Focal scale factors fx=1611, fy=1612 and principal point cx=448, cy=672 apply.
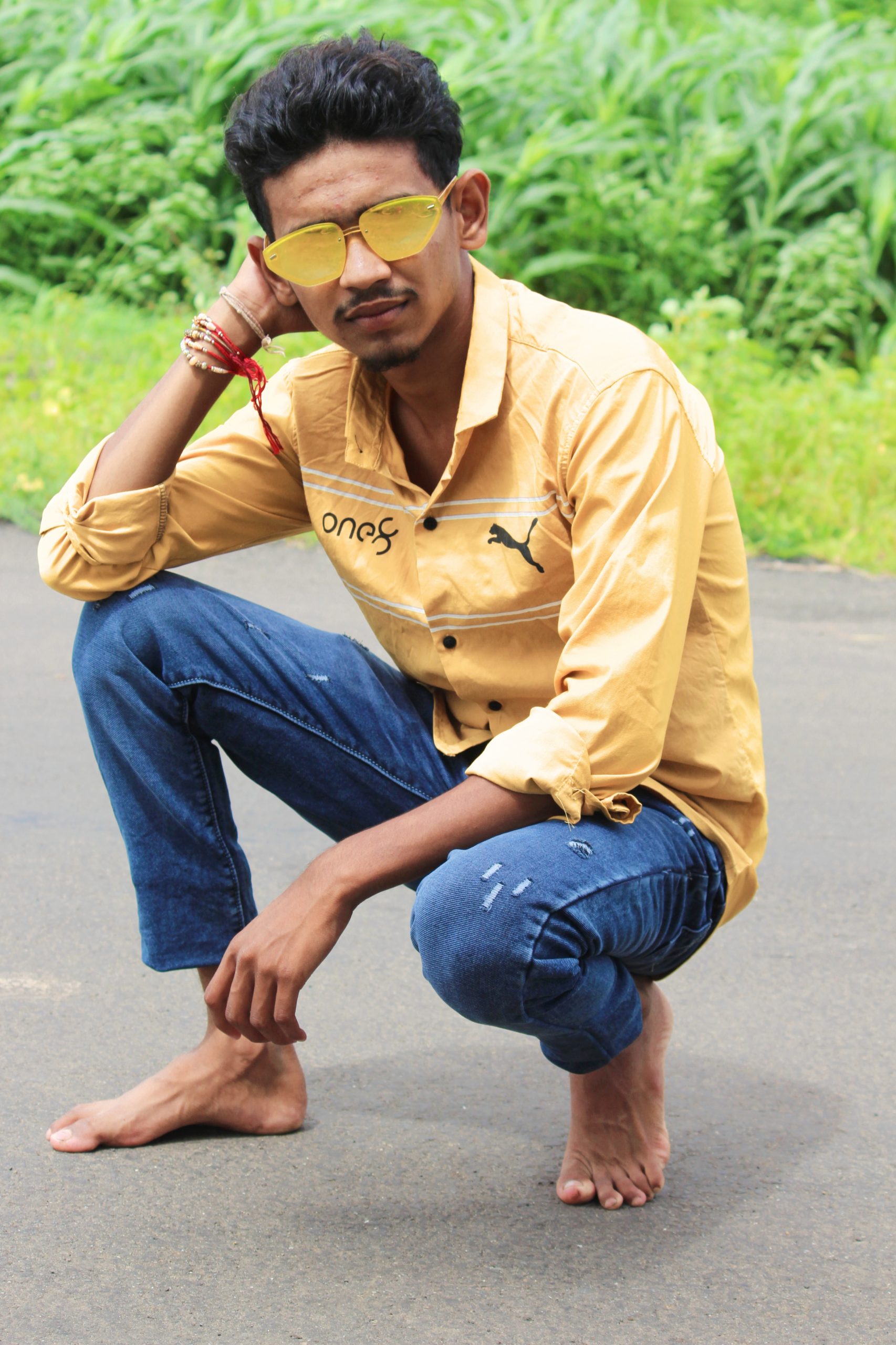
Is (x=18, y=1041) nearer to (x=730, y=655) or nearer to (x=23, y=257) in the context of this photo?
(x=730, y=655)

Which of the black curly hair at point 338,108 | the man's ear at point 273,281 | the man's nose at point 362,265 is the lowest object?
the man's ear at point 273,281

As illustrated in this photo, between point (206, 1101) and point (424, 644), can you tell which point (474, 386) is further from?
point (206, 1101)

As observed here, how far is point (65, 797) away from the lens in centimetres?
384

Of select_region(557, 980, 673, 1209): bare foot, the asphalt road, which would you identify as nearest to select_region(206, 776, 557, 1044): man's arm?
the asphalt road

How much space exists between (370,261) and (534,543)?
0.43 meters

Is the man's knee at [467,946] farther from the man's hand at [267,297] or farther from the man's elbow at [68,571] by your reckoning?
the man's hand at [267,297]

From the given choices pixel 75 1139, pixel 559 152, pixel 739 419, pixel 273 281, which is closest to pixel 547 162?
pixel 559 152

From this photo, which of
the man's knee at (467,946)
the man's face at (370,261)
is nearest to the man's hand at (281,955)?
the man's knee at (467,946)

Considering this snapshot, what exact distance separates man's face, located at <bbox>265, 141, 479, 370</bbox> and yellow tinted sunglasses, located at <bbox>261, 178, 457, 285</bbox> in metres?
0.01

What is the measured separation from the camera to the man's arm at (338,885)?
1.97 metres

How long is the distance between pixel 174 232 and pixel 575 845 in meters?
8.30

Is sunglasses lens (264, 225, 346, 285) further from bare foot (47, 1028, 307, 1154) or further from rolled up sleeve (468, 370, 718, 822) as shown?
bare foot (47, 1028, 307, 1154)

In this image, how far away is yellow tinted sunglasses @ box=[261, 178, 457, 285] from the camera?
2131 millimetres

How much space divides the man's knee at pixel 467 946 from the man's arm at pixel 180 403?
85 centimetres
